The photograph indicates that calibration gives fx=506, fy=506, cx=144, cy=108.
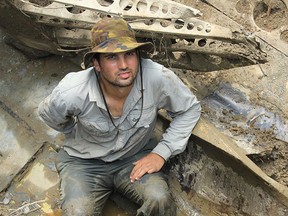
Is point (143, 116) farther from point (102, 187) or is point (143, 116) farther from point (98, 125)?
point (102, 187)

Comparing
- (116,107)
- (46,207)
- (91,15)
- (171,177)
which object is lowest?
(46,207)

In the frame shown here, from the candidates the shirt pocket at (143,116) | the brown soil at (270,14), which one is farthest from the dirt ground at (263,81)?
the shirt pocket at (143,116)

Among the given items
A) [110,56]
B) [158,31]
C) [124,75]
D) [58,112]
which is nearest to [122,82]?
[124,75]

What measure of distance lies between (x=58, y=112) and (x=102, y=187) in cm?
69

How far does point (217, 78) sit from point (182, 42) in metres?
0.87

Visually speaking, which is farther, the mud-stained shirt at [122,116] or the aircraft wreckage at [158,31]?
the aircraft wreckage at [158,31]

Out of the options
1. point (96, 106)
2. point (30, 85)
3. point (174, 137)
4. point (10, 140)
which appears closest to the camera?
point (96, 106)

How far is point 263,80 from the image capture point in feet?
16.5

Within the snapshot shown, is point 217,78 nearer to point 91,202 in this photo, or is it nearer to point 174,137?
point 174,137

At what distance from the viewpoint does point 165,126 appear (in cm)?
429

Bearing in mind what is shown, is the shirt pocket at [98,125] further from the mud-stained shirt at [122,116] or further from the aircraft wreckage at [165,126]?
the aircraft wreckage at [165,126]

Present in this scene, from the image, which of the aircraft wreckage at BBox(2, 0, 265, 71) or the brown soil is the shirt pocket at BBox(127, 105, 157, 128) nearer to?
the aircraft wreckage at BBox(2, 0, 265, 71)

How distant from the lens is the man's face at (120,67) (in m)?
3.35

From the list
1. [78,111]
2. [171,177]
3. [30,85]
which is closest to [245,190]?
[171,177]
